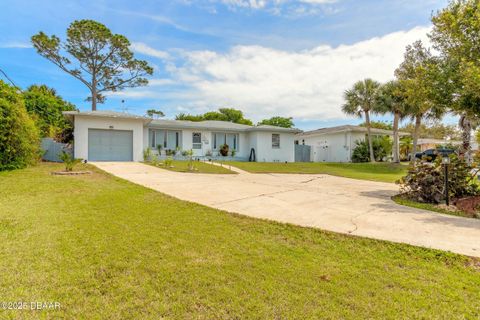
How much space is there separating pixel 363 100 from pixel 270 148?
9.75 m

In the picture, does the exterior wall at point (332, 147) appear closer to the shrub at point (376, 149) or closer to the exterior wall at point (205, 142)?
the shrub at point (376, 149)

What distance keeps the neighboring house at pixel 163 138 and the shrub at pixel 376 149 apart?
6631 millimetres

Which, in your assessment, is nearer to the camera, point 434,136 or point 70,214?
point 70,214

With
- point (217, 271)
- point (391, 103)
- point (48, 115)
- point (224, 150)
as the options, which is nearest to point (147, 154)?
point (224, 150)

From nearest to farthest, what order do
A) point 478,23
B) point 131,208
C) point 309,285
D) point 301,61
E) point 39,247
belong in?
point 309,285 → point 39,247 → point 131,208 → point 478,23 → point 301,61

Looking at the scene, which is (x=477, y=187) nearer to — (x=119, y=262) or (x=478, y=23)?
(x=478, y=23)

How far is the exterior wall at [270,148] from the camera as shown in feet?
81.3

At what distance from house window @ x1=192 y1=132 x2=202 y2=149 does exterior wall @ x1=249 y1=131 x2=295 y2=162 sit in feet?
15.9

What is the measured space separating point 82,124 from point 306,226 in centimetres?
1800

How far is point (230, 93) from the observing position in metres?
28.2

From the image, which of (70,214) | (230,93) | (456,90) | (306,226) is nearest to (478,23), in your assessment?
(456,90)

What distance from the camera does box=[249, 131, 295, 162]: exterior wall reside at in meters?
24.8

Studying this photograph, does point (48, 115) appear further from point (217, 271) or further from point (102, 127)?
point (217, 271)

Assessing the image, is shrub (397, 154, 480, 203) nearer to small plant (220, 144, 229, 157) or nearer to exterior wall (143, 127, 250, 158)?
small plant (220, 144, 229, 157)
